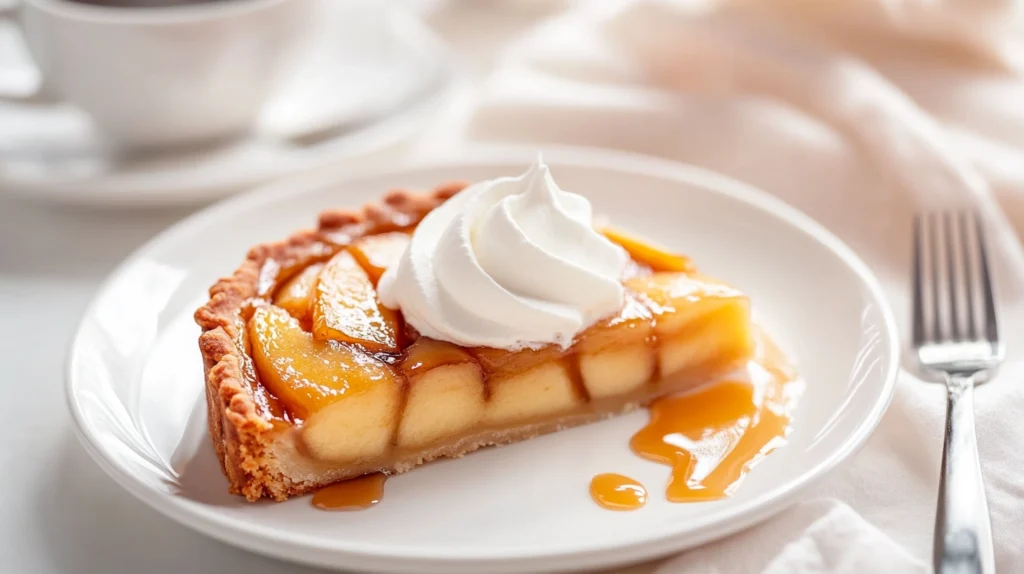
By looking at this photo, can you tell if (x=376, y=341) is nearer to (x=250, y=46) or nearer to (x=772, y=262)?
(x=772, y=262)

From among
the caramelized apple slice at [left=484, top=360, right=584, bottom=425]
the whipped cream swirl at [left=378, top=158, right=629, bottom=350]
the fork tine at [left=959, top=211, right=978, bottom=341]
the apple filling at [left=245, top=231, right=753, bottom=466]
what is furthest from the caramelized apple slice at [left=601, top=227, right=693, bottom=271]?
the fork tine at [left=959, top=211, right=978, bottom=341]

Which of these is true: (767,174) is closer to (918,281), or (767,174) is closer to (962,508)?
(918,281)

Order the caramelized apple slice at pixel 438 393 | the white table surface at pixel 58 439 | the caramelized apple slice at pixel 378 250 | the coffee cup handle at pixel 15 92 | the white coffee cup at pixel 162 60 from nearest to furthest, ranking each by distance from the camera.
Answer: the white table surface at pixel 58 439 → the caramelized apple slice at pixel 438 393 → the caramelized apple slice at pixel 378 250 → the white coffee cup at pixel 162 60 → the coffee cup handle at pixel 15 92

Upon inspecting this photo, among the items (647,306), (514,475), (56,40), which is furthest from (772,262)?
(56,40)

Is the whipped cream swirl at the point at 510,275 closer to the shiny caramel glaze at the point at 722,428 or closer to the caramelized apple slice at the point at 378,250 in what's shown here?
the caramelized apple slice at the point at 378,250

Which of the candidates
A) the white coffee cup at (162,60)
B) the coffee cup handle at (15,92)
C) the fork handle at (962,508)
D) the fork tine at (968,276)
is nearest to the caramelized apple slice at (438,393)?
the fork handle at (962,508)

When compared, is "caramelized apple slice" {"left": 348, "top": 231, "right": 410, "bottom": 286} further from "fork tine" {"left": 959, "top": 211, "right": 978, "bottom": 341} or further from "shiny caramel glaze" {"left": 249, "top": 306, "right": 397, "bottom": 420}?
"fork tine" {"left": 959, "top": 211, "right": 978, "bottom": 341}

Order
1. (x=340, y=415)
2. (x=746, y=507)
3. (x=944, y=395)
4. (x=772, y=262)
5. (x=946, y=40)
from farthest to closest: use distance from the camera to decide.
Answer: (x=946, y=40) → (x=772, y=262) → (x=944, y=395) → (x=340, y=415) → (x=746, y=507)

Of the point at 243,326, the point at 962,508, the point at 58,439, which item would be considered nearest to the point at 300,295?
the point at 243,326
